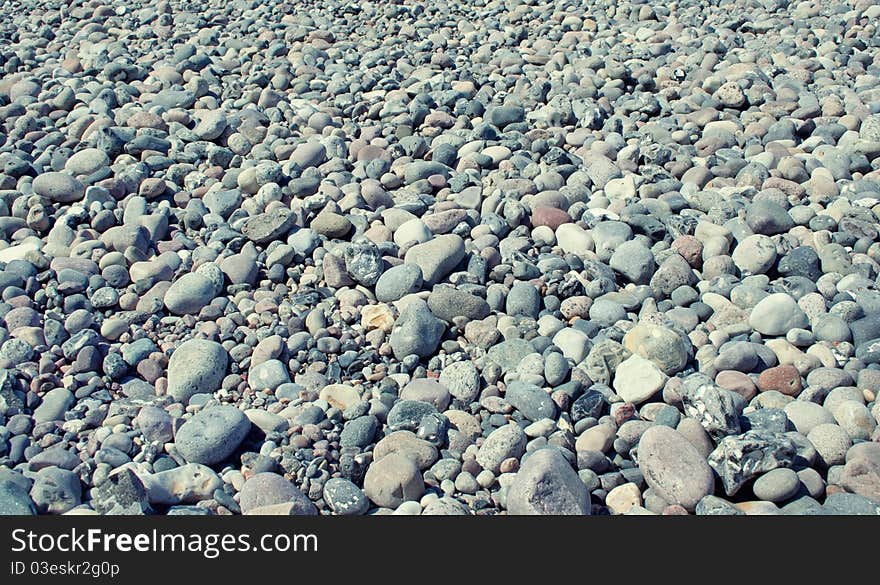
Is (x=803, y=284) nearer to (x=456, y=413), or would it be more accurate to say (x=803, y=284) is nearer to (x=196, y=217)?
Answer: (x=456, y=413)

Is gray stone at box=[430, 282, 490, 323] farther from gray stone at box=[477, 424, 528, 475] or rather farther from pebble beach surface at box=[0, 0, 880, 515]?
gray stone at box=[477, 424, 528, 475]

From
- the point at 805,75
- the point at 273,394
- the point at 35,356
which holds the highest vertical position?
the point at 35,356

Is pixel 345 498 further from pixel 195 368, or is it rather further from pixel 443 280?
pixel 443 280

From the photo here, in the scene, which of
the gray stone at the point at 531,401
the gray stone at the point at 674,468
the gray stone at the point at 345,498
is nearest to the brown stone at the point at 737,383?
the gray stone at the point at 674,468

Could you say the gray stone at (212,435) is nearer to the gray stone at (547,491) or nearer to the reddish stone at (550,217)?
the gray stone at (547,491)

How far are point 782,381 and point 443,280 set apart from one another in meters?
1.21

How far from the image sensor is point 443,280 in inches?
115

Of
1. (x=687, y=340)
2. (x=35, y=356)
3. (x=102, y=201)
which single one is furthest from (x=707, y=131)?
(x=35, y=356)

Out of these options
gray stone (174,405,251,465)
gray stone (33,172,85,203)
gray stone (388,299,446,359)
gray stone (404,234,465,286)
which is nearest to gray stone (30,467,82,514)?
gray stone (174,405,251,465)

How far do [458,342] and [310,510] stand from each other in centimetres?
87

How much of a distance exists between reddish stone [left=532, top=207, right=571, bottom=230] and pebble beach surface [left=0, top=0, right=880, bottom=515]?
2 centimetres

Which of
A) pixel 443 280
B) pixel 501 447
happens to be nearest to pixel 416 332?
pixel 443 280

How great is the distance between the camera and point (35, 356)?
2553 millimetres

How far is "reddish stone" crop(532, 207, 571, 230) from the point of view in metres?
3.20
